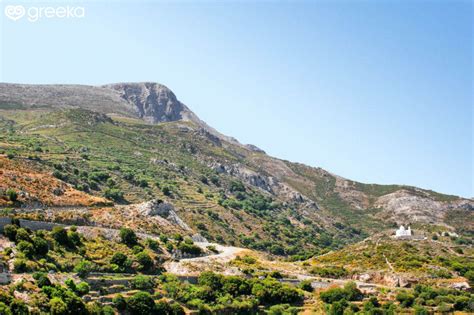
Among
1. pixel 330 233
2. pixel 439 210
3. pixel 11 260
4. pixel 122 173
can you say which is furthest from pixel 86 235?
pixel 439 210

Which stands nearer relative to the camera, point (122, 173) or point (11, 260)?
point (11, 260)

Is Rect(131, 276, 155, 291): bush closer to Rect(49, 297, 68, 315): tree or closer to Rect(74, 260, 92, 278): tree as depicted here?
Rect(74, 260, 92, 278): tree

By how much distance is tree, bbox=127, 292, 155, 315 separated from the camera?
57.1m

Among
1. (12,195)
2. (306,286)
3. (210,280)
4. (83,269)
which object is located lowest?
(306,286)

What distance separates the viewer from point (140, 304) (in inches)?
2258

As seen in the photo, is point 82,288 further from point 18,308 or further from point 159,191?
point 159,191

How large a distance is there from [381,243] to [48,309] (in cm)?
7024

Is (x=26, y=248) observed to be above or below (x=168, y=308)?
above

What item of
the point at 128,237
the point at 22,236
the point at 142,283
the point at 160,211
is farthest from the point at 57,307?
the point at 160,211

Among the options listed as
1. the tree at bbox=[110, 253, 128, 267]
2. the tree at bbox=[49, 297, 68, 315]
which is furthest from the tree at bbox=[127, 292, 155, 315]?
the tree at bbox=[110, 253, 128, 267]

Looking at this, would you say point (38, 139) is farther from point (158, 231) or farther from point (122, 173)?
point (158, 231)

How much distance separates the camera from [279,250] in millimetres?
124250

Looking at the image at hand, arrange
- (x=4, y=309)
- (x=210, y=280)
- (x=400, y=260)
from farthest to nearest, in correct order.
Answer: (x=400, y=260), (x=210, y=280), (x=4, y=309)

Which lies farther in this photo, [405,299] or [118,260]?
[405,299]
